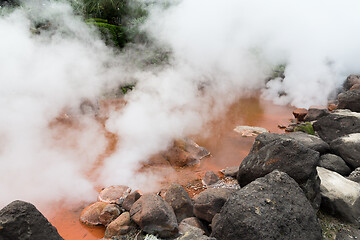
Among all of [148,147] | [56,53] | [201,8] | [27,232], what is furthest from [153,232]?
[201,8]

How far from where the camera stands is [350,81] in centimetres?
1230

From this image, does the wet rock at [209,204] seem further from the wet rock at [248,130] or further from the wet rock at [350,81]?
the wet rock at [350,81]

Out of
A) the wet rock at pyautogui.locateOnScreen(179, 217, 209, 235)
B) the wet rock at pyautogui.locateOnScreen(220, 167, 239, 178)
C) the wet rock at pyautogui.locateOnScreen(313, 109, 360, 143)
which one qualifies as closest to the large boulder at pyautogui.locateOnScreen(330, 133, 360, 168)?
the wet rock at pyautogui.locateOnScreen(313, 109, 360, 143)

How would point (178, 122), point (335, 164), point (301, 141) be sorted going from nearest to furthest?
point (335, 164), point (301, 141), point (178, 122)

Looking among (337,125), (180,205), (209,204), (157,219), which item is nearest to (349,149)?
(337,125)

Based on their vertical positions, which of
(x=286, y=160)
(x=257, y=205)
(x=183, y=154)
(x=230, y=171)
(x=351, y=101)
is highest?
(x=351, y=101)

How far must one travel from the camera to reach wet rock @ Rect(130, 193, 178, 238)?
11.3 feet

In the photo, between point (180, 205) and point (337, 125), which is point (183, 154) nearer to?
point (180, 205)

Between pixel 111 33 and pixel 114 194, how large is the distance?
27.5 ft

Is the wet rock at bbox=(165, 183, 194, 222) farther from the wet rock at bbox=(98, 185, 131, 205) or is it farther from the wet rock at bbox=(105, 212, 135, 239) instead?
the wet rock at bbox=(98, 185, 131, 205)

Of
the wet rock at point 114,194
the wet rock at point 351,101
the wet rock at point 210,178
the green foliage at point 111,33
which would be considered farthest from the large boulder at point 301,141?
the green foliage at point 111,33

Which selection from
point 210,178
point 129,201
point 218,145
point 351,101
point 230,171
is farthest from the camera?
point 351,101

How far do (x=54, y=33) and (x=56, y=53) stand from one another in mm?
1134

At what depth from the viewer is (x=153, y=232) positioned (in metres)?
3.45
